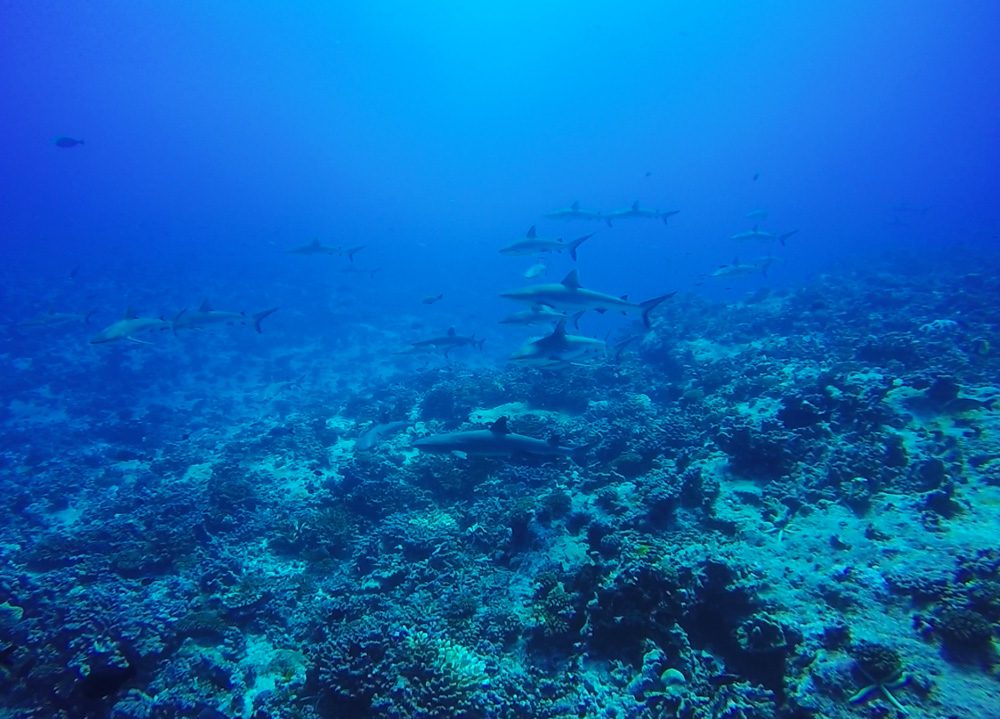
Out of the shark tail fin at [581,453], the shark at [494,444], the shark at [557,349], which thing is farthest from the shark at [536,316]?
the shark at [494,444]

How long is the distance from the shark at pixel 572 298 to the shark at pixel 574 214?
14.0 meters

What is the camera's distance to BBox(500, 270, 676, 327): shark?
1301cm

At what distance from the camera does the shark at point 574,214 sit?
87.7 feet

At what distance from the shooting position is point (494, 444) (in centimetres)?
908

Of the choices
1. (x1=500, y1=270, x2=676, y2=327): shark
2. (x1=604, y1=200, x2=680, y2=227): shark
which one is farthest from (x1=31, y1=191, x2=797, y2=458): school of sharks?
(x1=604, y1=200, x2=680, y2=227): shark

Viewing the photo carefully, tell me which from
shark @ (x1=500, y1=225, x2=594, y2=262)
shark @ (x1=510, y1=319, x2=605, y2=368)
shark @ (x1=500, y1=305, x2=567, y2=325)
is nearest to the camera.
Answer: shark @ (x1=510, y1=319, x2=605, y2=368)

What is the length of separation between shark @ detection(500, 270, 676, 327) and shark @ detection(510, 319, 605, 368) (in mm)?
1538

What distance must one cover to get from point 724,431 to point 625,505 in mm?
3095

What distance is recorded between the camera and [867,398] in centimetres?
990

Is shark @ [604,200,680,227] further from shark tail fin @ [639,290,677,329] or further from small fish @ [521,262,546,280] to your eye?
shark tail fin @ [639,290,677,329]

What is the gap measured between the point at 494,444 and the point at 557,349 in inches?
150

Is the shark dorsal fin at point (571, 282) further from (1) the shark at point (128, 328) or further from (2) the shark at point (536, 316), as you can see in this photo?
(1) the shark at point (128, 328)

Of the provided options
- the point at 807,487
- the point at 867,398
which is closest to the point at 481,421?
the point at 807,487

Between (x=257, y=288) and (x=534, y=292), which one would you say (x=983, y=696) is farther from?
(x=257, y=288)
